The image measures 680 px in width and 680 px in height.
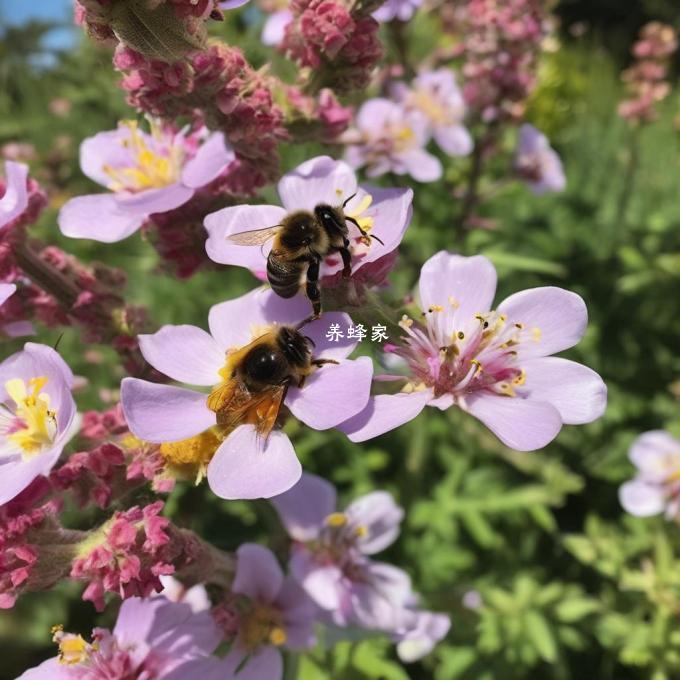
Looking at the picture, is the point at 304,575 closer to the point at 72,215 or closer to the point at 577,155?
the point at 72,215

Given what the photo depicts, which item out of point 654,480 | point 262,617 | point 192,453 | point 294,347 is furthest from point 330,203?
point 654,480

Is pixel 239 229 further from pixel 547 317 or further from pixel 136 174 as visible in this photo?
pixel 547 317

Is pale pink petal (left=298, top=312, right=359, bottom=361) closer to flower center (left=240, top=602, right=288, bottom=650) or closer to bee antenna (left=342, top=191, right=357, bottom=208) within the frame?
bee antenna (left=342, top=191, right=357, bottom=208)

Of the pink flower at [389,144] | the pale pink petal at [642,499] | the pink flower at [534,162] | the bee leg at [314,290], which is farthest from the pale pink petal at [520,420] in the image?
the pink flower at [534,162]

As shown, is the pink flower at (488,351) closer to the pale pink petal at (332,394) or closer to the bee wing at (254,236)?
the pale pink petal at (332,394)

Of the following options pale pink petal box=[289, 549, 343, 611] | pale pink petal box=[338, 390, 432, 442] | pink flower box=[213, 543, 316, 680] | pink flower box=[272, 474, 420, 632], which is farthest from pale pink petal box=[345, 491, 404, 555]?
pale pink petal box=[338, 390, 432, 442]
